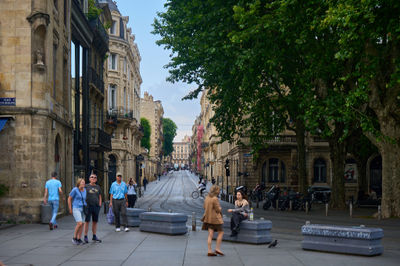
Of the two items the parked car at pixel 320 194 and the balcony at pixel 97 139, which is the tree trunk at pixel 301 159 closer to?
the parked car at pixel 320 194

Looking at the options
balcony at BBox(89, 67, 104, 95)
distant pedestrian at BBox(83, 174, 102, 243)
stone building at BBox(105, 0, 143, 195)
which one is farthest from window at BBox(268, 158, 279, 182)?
distant pedestrian at BBox(83, 174, 102, 243)

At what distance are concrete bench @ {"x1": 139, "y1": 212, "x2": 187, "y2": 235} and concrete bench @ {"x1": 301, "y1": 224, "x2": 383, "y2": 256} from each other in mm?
3984

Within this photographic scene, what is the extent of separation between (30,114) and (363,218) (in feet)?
47.0

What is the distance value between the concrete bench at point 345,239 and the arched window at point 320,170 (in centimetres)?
3457

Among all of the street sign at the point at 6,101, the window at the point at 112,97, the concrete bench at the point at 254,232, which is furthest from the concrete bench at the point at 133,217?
the window at the point at 112,97

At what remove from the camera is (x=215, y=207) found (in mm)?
10906

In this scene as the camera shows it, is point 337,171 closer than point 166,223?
No

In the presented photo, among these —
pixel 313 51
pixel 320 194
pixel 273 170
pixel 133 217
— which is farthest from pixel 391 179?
pixel 273 170

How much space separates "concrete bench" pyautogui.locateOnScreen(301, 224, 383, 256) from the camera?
34.4 ft

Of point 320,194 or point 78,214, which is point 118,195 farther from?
point 320,194

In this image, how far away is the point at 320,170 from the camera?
1775 inches

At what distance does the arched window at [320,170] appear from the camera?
45031 mm

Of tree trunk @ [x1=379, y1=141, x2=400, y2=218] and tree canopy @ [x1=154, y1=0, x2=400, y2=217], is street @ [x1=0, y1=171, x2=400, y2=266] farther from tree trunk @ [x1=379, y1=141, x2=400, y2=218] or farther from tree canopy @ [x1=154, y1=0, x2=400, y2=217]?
tree canopy @ [x1=154, y1=0, x2=400, y2=217]

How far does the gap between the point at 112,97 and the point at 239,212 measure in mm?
37197
